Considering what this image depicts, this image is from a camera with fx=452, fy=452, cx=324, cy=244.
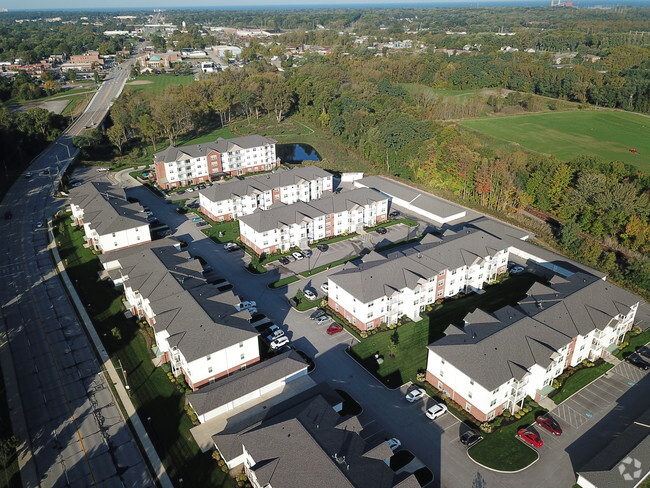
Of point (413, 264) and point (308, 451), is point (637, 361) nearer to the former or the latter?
point (413, 264)

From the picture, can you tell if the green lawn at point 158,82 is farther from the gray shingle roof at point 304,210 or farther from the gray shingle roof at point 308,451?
the gray shingle roof at point 308,451

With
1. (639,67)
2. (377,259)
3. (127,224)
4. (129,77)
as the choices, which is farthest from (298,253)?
(129,77)

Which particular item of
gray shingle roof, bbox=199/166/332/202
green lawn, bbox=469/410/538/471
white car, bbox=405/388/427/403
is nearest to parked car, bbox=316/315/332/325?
white car, bbox=405/388/427/403

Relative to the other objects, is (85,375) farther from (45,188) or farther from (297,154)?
(297,154)

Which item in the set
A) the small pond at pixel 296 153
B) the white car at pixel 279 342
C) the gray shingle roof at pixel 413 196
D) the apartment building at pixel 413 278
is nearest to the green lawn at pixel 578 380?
the apartment building at pixel 413 278

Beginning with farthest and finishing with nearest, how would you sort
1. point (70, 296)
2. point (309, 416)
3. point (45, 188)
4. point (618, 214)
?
point (45, 188)
point (618, 214)
point (70, 296)
point (309, 416)

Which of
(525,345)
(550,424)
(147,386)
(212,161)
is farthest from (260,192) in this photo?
(550,424)

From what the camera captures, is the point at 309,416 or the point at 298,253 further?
the point at 298,253
